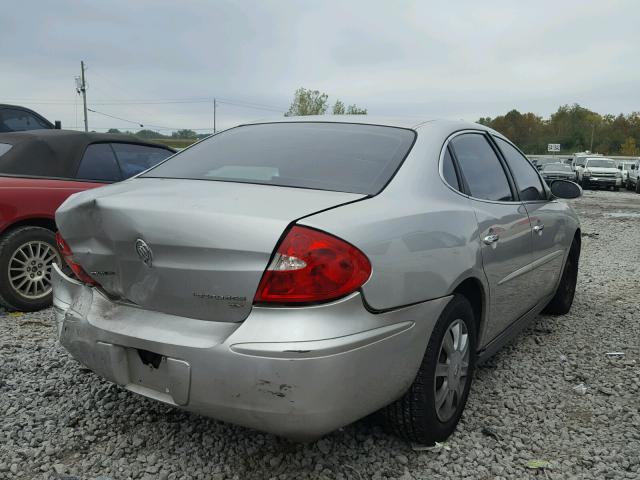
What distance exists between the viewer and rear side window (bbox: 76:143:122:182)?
5.17 metres

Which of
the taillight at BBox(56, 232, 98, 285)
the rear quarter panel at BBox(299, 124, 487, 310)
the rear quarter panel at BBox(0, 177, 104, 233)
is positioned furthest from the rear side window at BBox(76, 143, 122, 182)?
the rear quarter panel at BBox(299, 124, 487, 310)

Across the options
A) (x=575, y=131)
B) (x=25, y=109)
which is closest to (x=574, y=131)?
(x=575, y=131)

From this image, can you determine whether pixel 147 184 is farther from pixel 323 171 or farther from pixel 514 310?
pixel 514 310

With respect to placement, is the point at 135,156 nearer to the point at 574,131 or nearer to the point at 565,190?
the point at 565,190

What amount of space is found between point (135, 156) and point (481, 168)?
11.8ft

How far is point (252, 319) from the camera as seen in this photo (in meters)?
1.99

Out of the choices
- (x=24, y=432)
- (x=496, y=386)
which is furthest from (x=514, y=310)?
(x=24, y=432)

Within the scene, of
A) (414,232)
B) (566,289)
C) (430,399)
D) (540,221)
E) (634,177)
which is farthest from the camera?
(634,177)

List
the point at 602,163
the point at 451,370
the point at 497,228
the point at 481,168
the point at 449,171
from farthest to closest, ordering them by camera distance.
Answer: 1. the point at 602,163
2. the point at 481,168
3. the point at 497,228
4. the point at 449,171
5. the point at 451,370

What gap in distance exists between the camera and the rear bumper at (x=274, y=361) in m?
1.94

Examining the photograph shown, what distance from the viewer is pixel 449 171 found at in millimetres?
2885

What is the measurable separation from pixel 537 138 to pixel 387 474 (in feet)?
354

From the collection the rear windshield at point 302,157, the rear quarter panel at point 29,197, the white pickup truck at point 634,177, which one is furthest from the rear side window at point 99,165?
the white pickup truck at point 634,177

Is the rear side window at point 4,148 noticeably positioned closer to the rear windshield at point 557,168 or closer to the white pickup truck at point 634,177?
the white pickup truck at point 634,177
